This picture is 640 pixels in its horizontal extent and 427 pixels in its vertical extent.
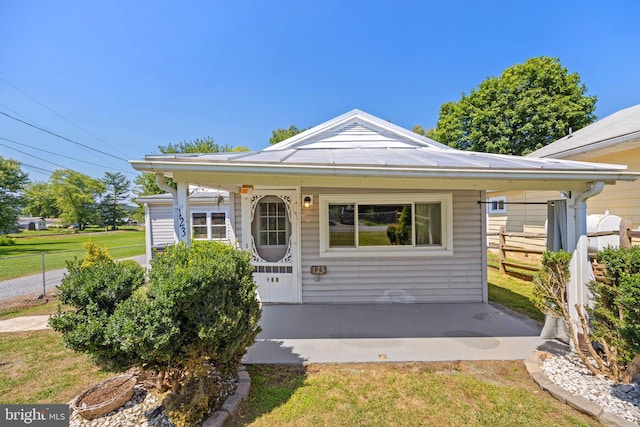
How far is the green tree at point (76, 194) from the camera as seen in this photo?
A: 39.2 meters

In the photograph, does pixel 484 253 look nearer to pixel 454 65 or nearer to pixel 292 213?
pixel 292 213

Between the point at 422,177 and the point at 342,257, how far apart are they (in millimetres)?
2884

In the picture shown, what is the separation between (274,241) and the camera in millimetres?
5816

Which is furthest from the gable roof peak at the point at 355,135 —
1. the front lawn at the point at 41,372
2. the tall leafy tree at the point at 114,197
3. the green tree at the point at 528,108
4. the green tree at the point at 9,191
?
the tall leafy tree at the point at 114,197

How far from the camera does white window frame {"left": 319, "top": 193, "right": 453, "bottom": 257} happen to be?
5523 millimetres

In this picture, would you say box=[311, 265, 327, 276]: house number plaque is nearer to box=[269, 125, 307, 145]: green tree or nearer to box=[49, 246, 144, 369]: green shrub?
box=[49, 246, 144, 369]: green shrub

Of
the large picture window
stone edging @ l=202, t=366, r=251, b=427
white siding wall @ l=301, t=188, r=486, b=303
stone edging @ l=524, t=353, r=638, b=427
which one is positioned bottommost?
stone edging @ l=524, t=353, r=638, b=427

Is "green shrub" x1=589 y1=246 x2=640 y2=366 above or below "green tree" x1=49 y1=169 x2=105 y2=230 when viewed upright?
below

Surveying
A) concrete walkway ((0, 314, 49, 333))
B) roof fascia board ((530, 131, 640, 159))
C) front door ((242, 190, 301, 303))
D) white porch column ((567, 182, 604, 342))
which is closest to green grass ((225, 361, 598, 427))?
white porch column ((567, 182, 604, 342))

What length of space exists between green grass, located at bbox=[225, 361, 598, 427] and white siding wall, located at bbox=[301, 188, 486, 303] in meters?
2.27

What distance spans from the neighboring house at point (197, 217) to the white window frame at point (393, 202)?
6994mm

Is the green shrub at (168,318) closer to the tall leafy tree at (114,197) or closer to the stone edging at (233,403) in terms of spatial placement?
the stone edging at (233,403)

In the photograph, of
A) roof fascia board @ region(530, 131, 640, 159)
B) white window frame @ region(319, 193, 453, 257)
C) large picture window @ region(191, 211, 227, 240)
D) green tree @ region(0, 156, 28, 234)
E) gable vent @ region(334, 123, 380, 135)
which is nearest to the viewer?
roof fascia board @ region(530, 131, 640, 159)

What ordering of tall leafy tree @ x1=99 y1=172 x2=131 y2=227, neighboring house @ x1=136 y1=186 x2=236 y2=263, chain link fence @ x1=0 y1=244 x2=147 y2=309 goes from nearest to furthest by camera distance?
chain link fence @ x1=0 y1=244 x2=147 y2=309, neighboring house @ x1=136 y1=186 x2=236 y2=263, tall leafy tree @ x1=99 y1=172 x2=131 y2=227
